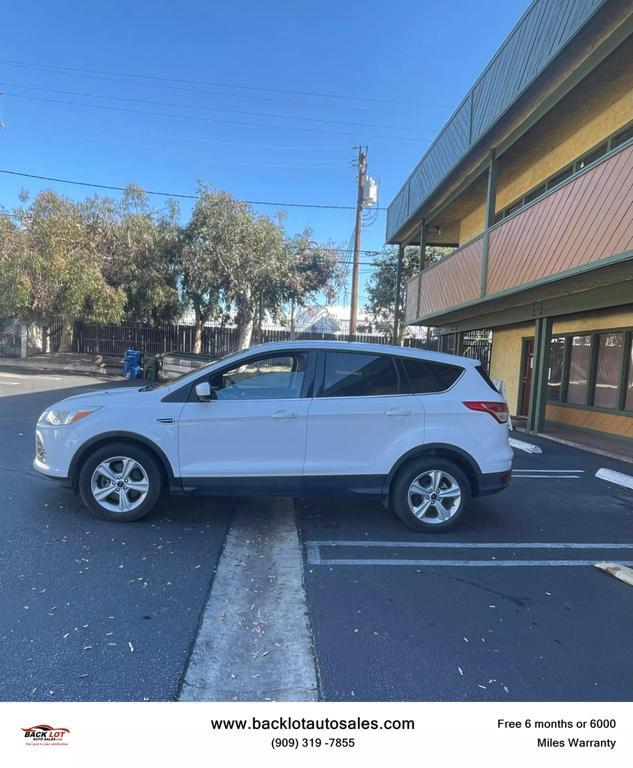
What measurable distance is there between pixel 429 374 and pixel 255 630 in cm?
271

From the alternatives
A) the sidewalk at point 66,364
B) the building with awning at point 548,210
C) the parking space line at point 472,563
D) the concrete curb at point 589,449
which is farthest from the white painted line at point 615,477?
the sidewalk at point 66,364

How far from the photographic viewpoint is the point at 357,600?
3156mm

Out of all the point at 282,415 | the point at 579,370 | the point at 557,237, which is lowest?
the point at 282,415

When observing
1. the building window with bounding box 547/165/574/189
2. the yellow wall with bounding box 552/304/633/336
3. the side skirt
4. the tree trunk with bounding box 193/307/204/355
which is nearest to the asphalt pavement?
the side skirt

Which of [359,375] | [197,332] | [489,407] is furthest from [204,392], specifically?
[197,332]

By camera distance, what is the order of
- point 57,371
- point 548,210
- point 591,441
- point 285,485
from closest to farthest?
point 285,485, point 548,210, point 591,441, point 57,371

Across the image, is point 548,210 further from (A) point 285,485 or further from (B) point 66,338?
(B) point 66,338

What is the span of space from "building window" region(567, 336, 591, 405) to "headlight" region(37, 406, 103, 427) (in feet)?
36.9

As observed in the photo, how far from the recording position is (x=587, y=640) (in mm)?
2809

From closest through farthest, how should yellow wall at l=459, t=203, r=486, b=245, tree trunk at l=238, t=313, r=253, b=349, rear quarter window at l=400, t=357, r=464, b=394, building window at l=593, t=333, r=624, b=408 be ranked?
rear quarter window at l=400, t=357, r=464, b=394 < building window at l=593, t=333, r=624, b=408 < yellow wall at l=459, t=203, r=486, b=245 < tree trunk at l=238, t=313, r=253, b=349

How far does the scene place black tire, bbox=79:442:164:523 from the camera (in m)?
4.20

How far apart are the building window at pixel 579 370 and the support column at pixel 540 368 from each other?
6.25 feet

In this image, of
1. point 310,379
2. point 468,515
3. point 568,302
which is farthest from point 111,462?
point 568,302
